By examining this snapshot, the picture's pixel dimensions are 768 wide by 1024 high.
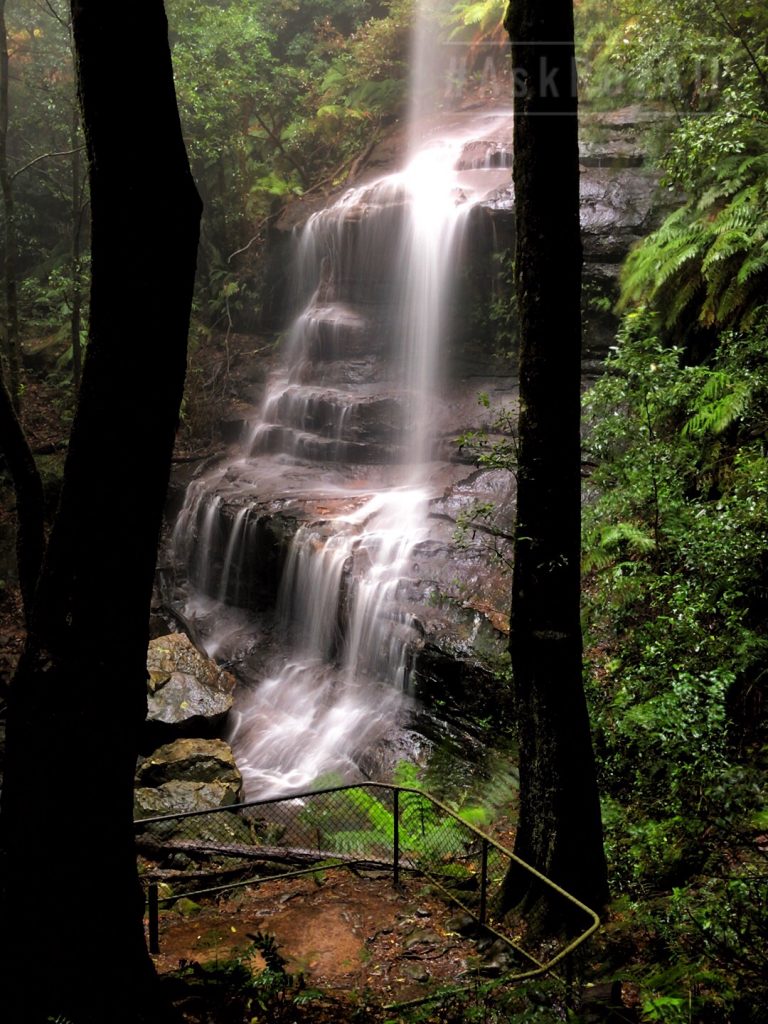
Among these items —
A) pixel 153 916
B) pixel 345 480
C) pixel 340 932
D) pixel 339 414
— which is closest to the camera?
pixel 153 916

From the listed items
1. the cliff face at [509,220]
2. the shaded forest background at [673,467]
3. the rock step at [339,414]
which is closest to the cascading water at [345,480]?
the rock step at [339,414]

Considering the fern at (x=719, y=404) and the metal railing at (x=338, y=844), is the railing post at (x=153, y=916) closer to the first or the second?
the metal railing at (x=338, y=844)

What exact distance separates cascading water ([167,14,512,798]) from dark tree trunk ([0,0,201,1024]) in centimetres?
709

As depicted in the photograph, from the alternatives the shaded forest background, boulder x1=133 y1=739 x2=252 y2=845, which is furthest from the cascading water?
the shaded forest background

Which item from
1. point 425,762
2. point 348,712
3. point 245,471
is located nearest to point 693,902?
point 425,762

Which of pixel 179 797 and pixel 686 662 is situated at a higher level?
pixel 686 662

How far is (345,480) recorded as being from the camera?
1605 centimetres

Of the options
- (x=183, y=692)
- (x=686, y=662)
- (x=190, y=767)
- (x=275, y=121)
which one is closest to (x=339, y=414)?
(x=183, y=692)

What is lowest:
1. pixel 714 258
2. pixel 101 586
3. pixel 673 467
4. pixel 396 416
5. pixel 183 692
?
pixel 183 692

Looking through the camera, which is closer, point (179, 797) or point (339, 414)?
point (179, 797)

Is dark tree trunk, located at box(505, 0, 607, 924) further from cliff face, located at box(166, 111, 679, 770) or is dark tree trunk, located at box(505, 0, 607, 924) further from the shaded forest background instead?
cliff face, located at box(166, 111, 679, 770)

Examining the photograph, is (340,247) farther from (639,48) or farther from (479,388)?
(639,48)

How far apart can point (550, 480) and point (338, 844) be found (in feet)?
15.9

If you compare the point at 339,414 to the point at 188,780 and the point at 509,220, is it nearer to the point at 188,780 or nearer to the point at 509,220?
the point at 509,220
